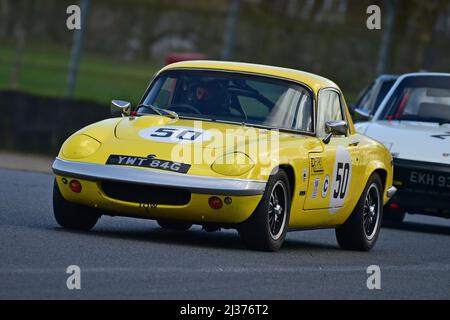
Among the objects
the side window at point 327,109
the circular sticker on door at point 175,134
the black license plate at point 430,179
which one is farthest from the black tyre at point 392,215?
the circular sticker on door at point 175,134

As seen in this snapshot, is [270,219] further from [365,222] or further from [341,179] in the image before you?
[365,222]

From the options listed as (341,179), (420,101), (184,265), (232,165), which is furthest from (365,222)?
(420,101)

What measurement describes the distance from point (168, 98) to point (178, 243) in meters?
1.39

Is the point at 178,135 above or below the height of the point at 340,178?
above

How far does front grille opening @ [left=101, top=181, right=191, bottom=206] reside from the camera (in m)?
9.39

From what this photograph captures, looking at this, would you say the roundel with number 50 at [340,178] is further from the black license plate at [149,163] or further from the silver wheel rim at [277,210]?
the black license plate at [149,163]

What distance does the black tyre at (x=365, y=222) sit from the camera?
1129cm

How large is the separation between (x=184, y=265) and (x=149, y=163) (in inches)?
44.3

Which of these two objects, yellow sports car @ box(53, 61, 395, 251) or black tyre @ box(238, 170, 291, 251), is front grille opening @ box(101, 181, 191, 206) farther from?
black tyre @ box(238, 170, 291, 251)

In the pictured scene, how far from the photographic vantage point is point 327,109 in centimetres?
1115

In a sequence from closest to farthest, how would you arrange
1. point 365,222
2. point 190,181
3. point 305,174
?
point 190,181
point 305,174
point 365,222
